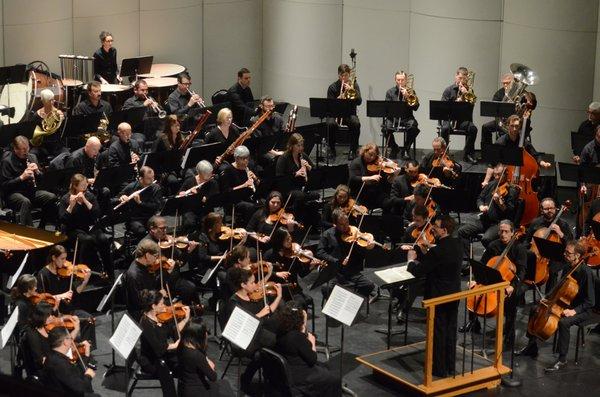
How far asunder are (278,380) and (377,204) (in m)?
4.91

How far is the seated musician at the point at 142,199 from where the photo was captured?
1003cm

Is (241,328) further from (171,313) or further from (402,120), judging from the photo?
(402,120)

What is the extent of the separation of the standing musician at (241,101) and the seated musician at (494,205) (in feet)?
12.6

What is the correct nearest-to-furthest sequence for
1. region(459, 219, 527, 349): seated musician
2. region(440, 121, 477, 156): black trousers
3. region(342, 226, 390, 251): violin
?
region(459, 219, 527, 349): seated musician
region(342, 226, 390, 251): violin
region(440, 121, 477, 156): black trousers

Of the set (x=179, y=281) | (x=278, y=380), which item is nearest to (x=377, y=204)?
(x=179, y=281)

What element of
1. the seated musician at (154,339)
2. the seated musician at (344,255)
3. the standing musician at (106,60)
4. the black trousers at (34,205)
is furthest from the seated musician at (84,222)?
the standing musician at (106,60)

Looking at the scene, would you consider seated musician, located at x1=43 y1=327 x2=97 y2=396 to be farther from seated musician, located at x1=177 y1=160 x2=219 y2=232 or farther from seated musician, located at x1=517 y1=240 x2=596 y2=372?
seated musician, located at x1=517 y1=240 x2=596 y2=372

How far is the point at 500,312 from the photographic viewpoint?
7984 mm

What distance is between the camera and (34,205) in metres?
10.6

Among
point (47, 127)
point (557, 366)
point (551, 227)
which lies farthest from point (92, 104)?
point (557, 366)

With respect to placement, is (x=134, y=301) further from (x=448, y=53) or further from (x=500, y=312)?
(x=448, y=53)

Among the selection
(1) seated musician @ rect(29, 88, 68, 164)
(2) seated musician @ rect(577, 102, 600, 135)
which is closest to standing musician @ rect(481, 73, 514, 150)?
(2) seated musician @ rect(577, 102, 600, 135)

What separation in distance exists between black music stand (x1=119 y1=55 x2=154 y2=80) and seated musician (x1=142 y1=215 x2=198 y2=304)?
5.99 meters

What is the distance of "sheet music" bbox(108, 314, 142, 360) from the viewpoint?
640cm
